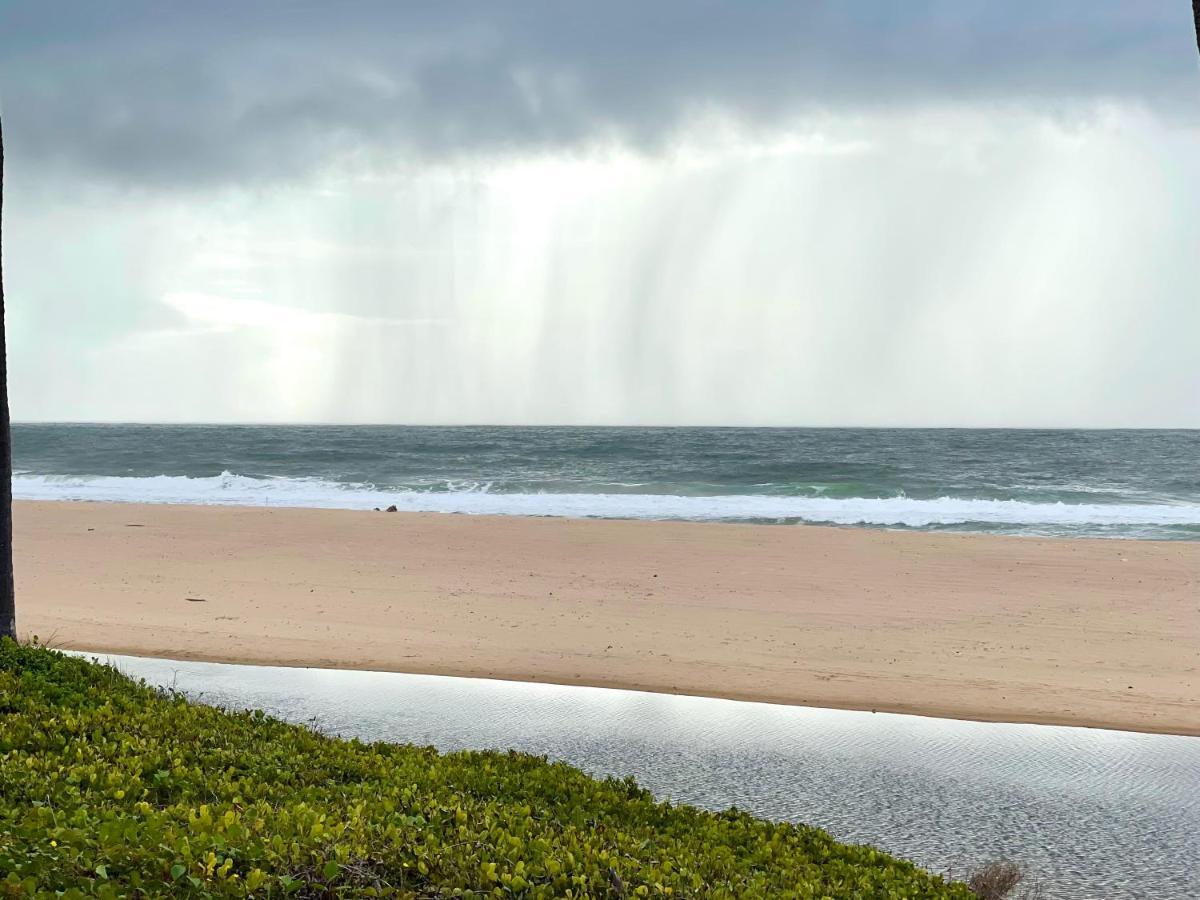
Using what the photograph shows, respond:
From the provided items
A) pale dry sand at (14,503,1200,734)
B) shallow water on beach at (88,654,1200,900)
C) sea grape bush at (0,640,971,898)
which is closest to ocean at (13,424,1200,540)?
pale dry sand at (14,503,1200,734)

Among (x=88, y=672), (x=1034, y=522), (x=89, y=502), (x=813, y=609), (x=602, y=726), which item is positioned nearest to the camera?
(x=88, y=672)

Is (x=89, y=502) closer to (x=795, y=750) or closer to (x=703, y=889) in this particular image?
(x=795, y=750)

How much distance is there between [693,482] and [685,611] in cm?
2928

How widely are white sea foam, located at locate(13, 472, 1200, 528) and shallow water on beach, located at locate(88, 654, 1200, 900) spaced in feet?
60.1

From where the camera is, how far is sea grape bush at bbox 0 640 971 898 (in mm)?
3104

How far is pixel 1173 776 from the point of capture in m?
6.46

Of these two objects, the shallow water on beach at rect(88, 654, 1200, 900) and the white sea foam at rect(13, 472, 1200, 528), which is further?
the white sea foam at rect(13, 472, 1200, 528)

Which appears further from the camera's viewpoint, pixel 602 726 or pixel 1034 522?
pixel 1034 522

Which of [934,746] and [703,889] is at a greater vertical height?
[703,889]

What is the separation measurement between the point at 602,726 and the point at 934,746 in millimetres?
2506

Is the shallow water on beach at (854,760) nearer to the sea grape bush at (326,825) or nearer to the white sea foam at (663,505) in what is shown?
the sea grape bush at (326,825)

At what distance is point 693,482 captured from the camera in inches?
1630

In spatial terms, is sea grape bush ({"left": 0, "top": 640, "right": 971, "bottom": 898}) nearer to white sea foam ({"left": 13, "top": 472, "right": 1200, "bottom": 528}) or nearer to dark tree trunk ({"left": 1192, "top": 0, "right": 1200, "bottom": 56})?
dark tree trunk ({"left": 1192, "top": 0, "right": 1200, "bottom": 56})

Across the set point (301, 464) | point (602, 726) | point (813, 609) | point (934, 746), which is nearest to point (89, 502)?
point (301, 464)
